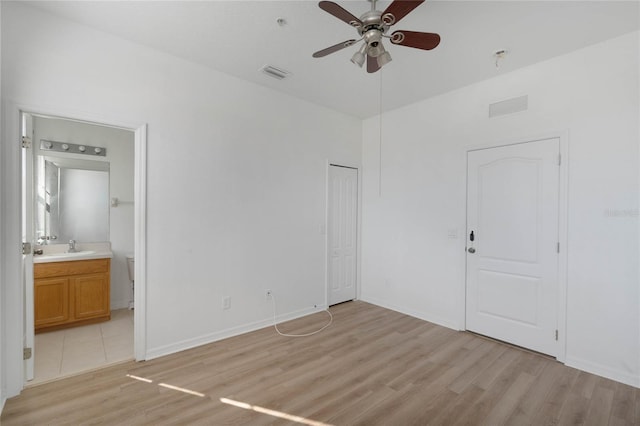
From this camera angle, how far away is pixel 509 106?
310 centimetres

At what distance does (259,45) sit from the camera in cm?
265

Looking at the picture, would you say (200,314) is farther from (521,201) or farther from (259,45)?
(521,201)

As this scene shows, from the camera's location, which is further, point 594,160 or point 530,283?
point 530,283

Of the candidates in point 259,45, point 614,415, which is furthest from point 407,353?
point 259,45

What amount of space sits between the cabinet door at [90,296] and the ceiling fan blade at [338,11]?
12.9ft

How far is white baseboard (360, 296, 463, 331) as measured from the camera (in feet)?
11.6

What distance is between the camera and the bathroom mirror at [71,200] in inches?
142

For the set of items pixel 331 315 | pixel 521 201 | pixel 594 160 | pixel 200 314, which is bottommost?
pixel 331 315

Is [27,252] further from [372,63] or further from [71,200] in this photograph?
[372,63]

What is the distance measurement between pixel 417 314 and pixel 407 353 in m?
1.10

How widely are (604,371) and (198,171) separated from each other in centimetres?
426

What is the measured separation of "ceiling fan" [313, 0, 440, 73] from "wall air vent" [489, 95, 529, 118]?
1756 millimetres

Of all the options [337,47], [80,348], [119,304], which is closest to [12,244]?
[80,348]

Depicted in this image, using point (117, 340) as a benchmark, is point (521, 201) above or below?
above
